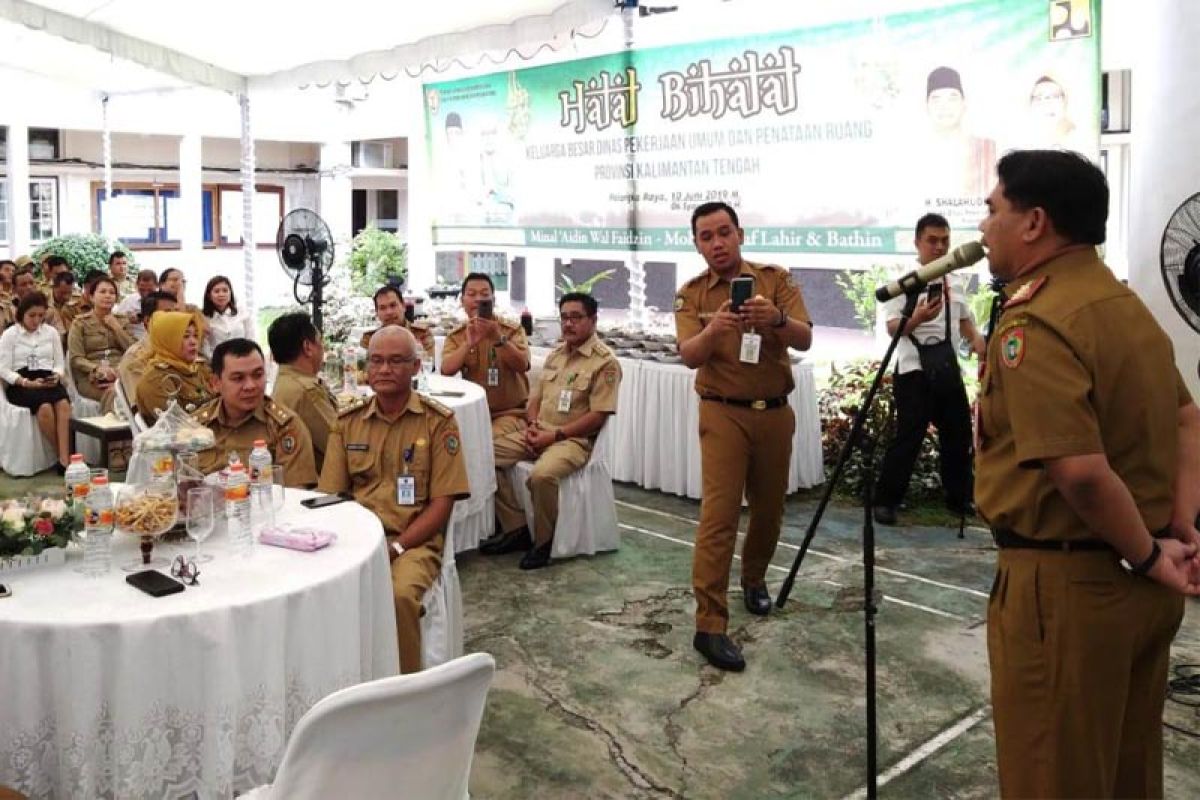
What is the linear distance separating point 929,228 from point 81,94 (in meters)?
12.3

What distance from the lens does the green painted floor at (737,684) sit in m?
3.09

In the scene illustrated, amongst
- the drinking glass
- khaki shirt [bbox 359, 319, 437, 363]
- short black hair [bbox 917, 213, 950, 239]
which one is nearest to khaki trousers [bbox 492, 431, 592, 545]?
khaki shirt [bbox 359, 319, 437, 363]

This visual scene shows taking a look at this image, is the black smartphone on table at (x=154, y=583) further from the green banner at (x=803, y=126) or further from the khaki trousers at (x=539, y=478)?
the green banner at (x=803, y=126)

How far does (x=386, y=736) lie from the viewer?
1.75m

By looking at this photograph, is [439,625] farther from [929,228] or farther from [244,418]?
[929,228]

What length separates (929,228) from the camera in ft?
17.9

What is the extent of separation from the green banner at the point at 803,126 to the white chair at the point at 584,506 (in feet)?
8.29

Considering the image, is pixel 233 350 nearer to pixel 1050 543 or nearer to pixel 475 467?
pixel 475 467

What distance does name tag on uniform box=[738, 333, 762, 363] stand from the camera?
3.81 m

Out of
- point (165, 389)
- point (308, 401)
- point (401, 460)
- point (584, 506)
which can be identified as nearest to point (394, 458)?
point (401, 460)

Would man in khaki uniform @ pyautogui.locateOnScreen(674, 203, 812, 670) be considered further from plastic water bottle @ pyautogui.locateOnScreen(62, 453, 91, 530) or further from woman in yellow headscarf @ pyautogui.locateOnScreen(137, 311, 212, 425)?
woman in yellow headscarf @ pyautogui.locateOnScreen(137, 311, 212, 425)

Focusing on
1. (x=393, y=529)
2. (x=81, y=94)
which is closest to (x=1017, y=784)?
(x=393, y=529)

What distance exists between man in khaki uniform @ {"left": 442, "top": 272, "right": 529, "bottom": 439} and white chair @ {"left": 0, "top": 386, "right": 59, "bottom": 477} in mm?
3166

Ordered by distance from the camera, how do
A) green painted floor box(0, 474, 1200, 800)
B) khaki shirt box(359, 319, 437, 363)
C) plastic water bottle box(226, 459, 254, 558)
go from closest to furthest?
plastic water bottle box(226, 459, 254, 558) < green painted floor box(0, 474, 1200, 800) < khaki shirt box(359, 319, 437, 363)
